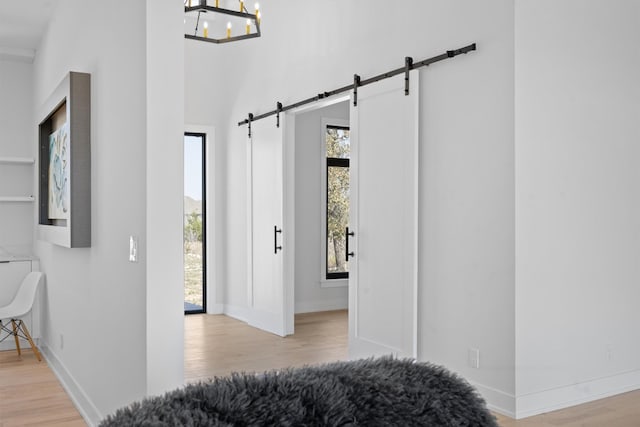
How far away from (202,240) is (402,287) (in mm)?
3736

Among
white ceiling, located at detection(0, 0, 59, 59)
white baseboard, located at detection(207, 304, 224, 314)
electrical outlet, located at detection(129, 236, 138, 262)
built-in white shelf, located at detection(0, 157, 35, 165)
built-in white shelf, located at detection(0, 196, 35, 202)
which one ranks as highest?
white ceiling, located at detection(0, 0, 59, 59)

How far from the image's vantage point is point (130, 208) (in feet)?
9.07

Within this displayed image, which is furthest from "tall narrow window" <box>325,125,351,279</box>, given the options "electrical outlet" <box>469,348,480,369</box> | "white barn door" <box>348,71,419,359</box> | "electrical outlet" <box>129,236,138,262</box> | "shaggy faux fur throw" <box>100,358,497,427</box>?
"shaggy faux fur throw" <box>100,358,497,427</box>

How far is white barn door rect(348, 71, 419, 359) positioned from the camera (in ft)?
14.6

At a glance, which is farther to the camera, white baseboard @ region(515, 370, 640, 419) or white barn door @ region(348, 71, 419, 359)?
white barn door @ region(348, 71, 419, 359)

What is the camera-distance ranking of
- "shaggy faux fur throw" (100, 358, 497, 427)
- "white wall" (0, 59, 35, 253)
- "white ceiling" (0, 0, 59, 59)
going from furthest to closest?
"white wall" (0, 59, 35, 253) < "white ceiling" (0, 0, 59, 59) < "shaggy faux fur throw" (100, 358, 497, 427)

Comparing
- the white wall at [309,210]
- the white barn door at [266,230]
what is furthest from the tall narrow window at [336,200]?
the white barn door at [266,230]

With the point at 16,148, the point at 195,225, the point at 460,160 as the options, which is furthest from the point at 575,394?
the point at 16,148

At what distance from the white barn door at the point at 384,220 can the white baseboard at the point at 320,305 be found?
8.33ft

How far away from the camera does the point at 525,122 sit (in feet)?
12.3

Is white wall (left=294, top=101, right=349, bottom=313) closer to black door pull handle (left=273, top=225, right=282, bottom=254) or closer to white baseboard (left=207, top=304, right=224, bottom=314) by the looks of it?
white baseboard (left=207, top=304, right=224, bottom=314)

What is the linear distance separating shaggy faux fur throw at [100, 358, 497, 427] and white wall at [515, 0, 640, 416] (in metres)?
2.70

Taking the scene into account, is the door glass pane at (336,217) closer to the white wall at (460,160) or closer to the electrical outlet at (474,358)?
the white wall at (460,160)

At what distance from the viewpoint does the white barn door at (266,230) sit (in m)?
6.29
